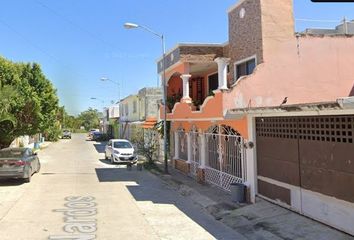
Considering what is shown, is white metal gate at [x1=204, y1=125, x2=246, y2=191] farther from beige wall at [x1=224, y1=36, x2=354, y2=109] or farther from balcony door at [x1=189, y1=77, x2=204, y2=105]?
balcony door at [x1=189, y1=77, x2=204, y2=105]

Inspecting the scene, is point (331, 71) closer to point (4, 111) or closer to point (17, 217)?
point (17, 217)

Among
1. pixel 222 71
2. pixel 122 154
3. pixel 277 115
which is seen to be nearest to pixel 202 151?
pixel 222 71

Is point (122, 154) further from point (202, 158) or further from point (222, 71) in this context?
point (222, 71)

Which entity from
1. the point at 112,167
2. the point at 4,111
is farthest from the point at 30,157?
the point at 112,167

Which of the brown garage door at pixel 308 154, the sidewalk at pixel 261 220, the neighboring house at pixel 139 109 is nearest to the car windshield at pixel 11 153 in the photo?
the sidewalk at pixel 261 220

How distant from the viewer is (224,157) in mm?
17453

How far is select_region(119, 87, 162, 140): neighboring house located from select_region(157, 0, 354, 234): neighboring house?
1471 cm

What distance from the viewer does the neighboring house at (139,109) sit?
46562 mm

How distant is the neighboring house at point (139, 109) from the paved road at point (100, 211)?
1510 cm

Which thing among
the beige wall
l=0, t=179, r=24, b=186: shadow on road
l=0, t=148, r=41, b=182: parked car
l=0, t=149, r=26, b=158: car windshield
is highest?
the beige wall

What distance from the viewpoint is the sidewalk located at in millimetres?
9703

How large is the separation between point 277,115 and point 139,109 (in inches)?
1550

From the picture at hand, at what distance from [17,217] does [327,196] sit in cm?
836

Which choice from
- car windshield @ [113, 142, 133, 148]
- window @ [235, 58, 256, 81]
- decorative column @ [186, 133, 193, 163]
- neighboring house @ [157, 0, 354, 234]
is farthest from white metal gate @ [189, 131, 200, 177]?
car windshield @ [113, 142, 133, 148]
